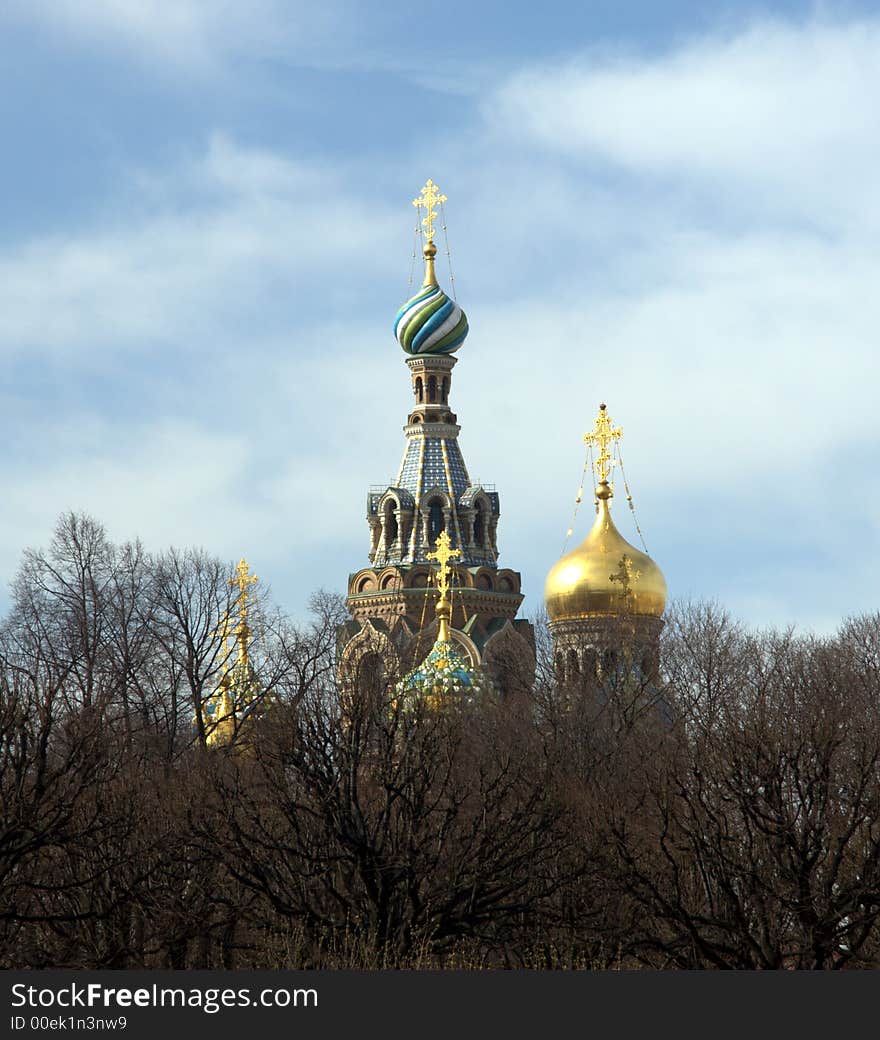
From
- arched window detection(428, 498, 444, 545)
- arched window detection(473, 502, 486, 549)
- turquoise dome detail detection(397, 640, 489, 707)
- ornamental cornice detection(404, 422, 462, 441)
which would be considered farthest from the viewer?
ornamental cornice detection(404, 422, 462, 441)

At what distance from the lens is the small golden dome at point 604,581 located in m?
69.3

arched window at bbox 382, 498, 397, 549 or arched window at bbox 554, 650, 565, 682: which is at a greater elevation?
arched window at bbox 382, 498, 397, 549

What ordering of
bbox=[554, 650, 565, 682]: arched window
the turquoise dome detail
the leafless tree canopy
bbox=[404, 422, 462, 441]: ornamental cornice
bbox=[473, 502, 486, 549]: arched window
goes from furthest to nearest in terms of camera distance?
1. bbox=[404, 422, 462, 441]: ornamental cornice
2. bbox=[473, 502, 486, 549]: arched window
3. bbox=[554, 650, 565, 682]: arched window
4. the turquoise dome detail
5. the leafless tree canopy

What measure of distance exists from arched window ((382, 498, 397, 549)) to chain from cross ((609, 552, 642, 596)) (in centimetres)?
1561

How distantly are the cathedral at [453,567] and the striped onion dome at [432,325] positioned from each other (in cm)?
4

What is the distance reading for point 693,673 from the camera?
188 feet

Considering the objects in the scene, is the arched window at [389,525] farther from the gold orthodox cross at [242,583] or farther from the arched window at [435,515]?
the gold orthodox cross at [242,583]

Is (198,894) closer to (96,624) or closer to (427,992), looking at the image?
(427,992)

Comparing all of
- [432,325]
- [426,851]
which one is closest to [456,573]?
[432,325]

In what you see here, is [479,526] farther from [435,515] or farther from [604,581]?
[604,581]

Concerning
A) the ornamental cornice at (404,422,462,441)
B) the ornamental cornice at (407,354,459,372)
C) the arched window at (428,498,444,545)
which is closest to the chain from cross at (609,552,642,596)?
the arched window at (428,498,444,545)

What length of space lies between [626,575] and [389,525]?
667 inches

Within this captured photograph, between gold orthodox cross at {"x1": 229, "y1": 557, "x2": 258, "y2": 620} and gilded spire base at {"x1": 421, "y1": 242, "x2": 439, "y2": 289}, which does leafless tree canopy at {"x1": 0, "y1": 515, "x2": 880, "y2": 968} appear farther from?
gilded spire base at {"x1": 421, "y1": 242, "x2": 439, "y2": 289}

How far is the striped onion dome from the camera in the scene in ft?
283
